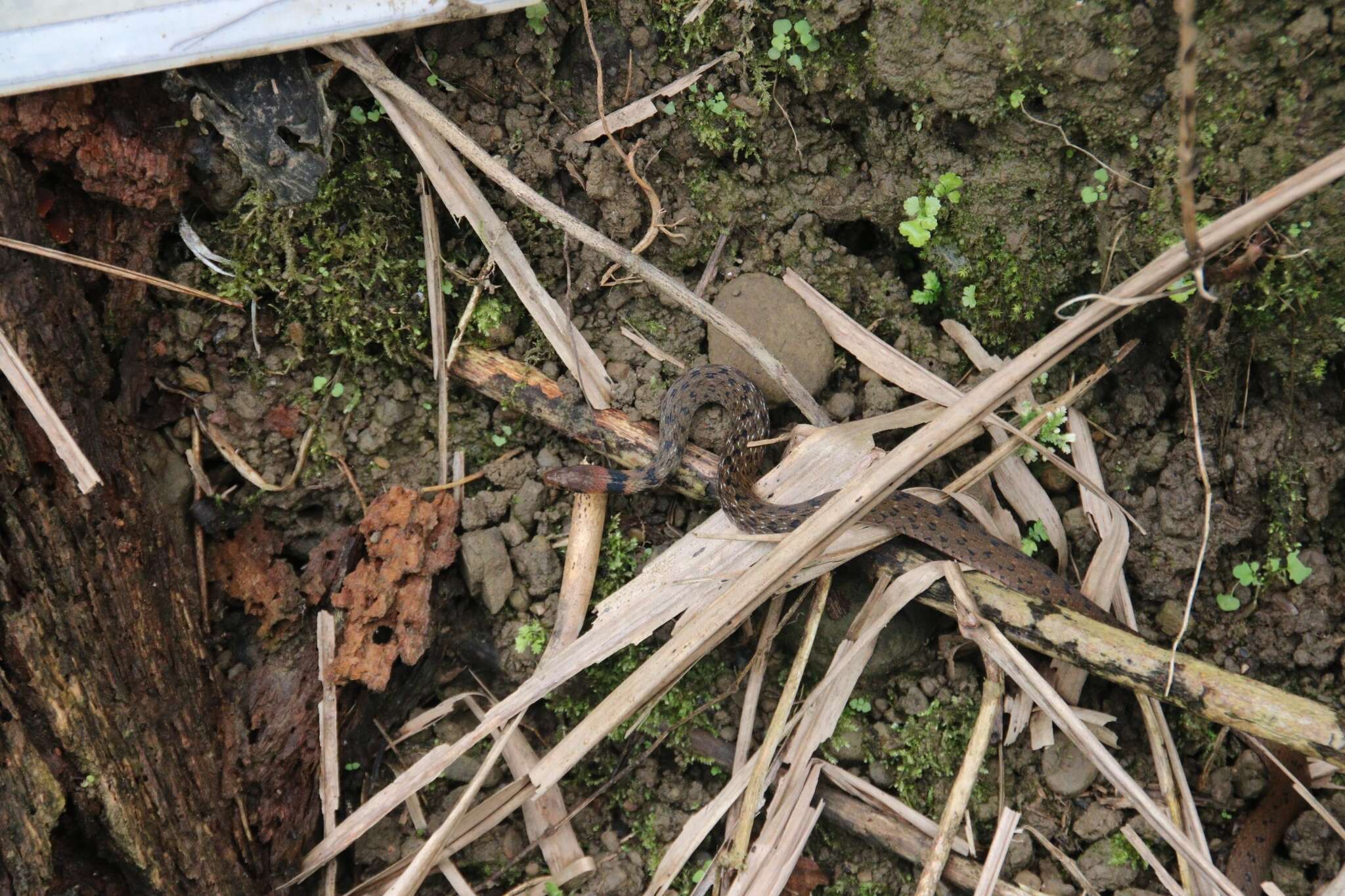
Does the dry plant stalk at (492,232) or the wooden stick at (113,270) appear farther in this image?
the dry plant stalk at (492,232)

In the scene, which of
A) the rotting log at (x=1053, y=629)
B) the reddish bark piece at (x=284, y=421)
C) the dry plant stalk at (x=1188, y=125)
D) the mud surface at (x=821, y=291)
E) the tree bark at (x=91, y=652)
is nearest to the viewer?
the dry plant stalk at (x=1188, y=125)

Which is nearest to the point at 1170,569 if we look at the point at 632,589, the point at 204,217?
the point at 632,589

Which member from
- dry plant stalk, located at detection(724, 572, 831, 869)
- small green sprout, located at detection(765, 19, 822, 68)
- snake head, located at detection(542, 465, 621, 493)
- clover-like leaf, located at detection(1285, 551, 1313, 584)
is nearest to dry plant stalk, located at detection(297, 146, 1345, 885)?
dry plant stalk, located at detection(724, 572, 831, 869)

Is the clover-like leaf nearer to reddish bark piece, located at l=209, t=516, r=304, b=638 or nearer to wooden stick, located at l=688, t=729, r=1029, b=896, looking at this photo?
wooden stick, located at l=688, t=729, r=1029, b=896

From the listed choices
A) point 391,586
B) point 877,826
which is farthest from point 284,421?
point 877,826

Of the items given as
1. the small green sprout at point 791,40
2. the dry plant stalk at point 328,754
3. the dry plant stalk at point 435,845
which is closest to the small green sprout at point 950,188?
the small green sprout at point 791,40

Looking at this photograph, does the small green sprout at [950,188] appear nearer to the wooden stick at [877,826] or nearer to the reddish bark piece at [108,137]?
the wooden stick at [877,826]

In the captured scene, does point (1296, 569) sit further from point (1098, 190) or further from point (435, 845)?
point (435, 845)

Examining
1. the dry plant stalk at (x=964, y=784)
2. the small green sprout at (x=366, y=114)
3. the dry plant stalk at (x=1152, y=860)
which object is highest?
the small green sprout at (x=366, y=114)
